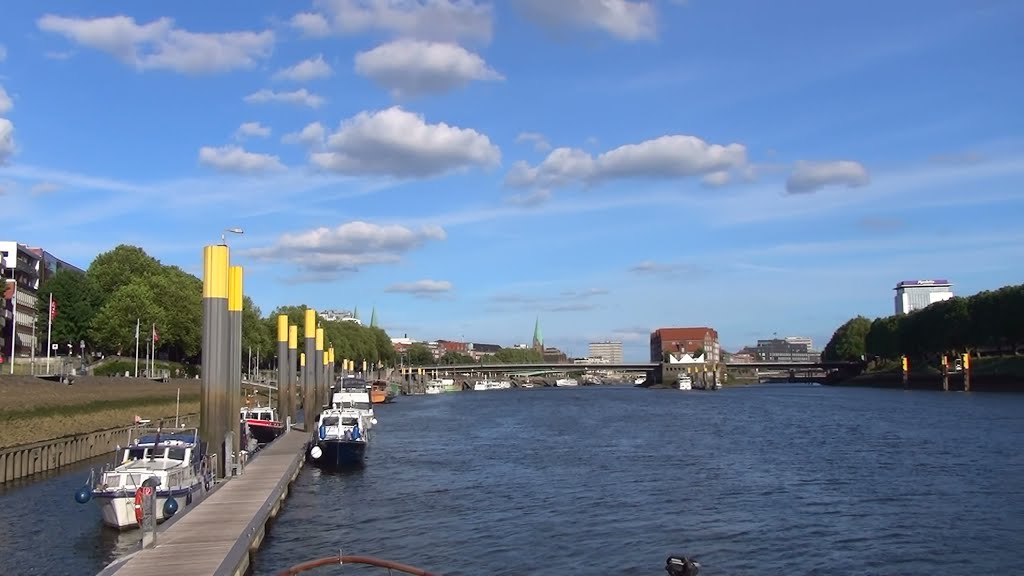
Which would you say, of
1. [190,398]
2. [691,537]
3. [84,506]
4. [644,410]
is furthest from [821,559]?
[644,410]

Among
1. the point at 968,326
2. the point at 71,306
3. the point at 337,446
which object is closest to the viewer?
the point at 337,446

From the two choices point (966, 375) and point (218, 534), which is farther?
point (966, 375)

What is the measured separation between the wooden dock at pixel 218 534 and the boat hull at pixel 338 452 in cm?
1015

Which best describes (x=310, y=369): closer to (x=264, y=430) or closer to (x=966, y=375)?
(x=264, y=430)

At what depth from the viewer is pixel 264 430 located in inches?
2477

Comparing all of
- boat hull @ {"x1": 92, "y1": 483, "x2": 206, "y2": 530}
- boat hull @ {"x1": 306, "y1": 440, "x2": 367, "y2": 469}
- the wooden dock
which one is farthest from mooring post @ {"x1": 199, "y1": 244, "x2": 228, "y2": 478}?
boat hull @ {"x1": 306, "y1": 440, "x2": 367, "y2": 469}

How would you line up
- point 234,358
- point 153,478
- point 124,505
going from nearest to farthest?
point 153,478, point 124,505, point 234,358

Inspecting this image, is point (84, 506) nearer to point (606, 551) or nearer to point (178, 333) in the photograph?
point (606, 551)

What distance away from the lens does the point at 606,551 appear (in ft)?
96.6

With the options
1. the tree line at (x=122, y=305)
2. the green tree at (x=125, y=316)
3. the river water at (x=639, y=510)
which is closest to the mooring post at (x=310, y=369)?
the river water at (x=639, y=510)

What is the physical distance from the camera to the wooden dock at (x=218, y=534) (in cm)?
2127

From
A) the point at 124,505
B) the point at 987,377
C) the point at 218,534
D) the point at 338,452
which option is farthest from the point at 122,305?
the point at 987,377

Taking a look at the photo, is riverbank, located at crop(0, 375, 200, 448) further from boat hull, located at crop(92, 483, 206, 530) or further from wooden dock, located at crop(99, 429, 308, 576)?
boat hull, located at crop(92, 483, 206, 530)

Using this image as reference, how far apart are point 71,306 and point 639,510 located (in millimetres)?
105971
